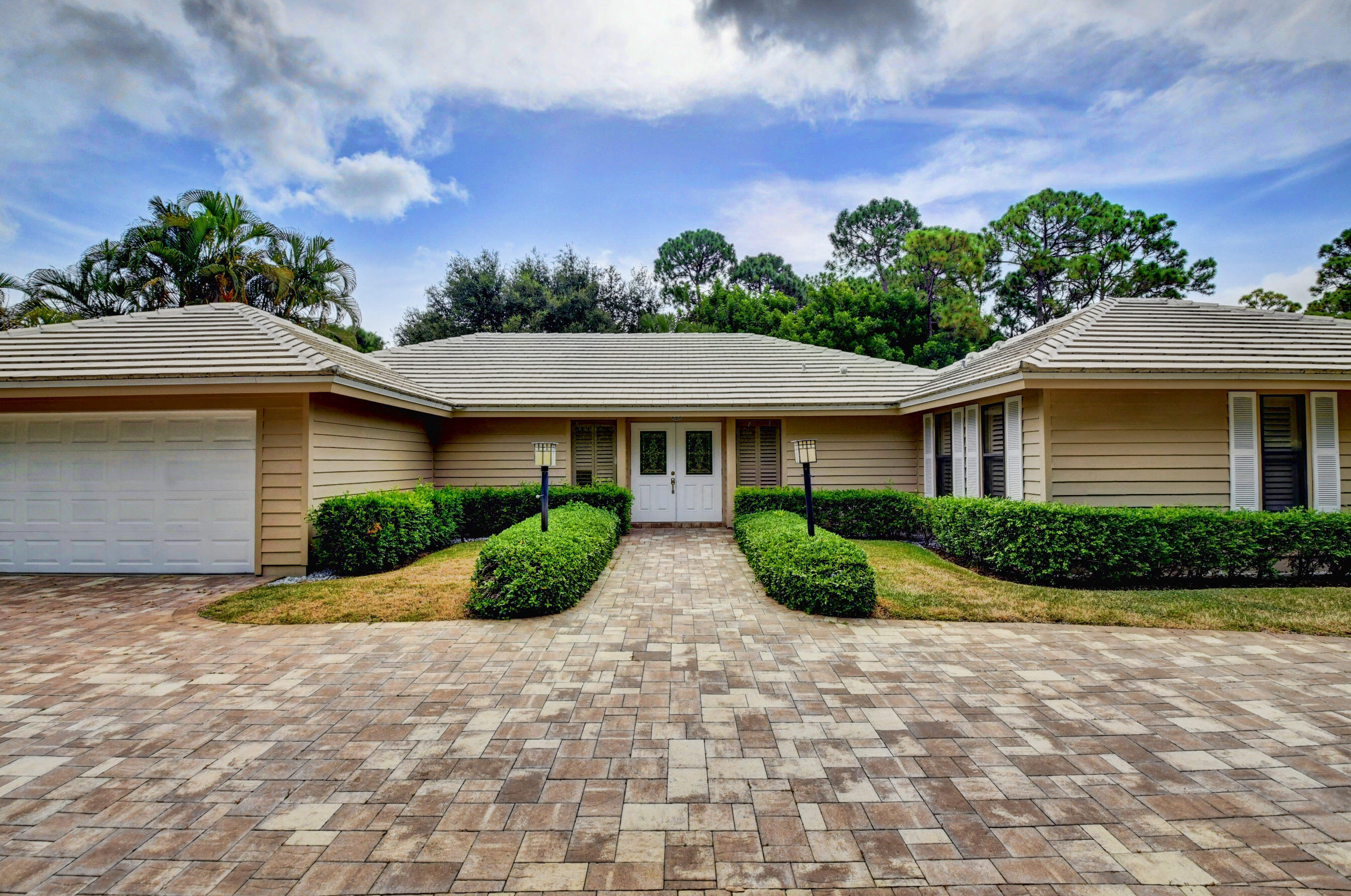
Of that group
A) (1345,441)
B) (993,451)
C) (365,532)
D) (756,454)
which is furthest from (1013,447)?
(365,532)

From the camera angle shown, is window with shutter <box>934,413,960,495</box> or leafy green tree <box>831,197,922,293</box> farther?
leafy green tree <box>831,197,922,293</box>

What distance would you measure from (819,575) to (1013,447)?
420cm

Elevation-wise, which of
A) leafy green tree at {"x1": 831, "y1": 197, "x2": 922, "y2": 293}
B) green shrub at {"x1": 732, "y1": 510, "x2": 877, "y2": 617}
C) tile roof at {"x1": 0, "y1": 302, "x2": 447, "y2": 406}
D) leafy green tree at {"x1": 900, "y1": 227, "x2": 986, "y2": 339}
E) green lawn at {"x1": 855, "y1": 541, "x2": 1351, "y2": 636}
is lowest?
green lawn at {"x1": 855, "y1": 541, "x2": 1351, "y2": 636}

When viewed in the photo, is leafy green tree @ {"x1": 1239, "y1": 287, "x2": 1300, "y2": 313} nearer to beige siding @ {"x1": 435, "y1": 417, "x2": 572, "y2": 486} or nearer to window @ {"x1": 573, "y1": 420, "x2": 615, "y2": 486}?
window @ {"x1": 573, "y1": 420, "x2": 615, "y2": 486}

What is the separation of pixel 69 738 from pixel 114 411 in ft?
20.8

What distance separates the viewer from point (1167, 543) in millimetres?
6328

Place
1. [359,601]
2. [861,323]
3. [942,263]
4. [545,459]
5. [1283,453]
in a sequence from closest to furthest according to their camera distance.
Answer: [359,601] → [545,459] → [1283,453] → [861,323] → [942,263]

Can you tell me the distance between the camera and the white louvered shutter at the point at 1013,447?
24.6 ft

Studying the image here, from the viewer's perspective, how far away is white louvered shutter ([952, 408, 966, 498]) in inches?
361

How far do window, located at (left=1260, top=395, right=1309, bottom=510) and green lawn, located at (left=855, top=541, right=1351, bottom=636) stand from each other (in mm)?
1814

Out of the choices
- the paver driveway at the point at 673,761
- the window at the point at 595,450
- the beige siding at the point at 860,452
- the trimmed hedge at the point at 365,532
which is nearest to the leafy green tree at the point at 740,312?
the beige siding at the point at 860,452

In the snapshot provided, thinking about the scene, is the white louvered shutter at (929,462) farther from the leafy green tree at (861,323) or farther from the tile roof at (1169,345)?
the leafy green tree at (861,323)

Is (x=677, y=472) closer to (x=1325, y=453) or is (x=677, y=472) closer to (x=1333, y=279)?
(x=1325, y=453)

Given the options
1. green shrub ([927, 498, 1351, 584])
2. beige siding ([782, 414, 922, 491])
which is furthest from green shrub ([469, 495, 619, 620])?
beige siding ([782, 414, 922, 491])
